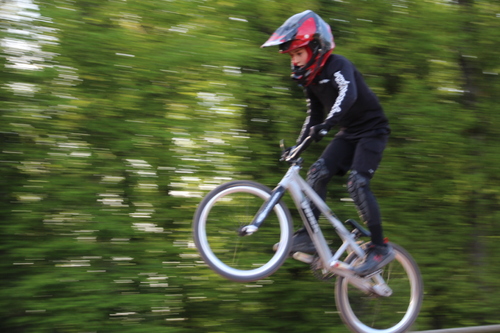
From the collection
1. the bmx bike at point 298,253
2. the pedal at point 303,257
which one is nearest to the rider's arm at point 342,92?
the bmx bike at point 298,253

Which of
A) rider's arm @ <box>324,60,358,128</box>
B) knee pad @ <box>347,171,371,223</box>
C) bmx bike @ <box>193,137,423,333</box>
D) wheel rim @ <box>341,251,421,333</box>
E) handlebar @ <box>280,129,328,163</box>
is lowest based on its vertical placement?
wheel rim @ <box>341,251,421,333</box>

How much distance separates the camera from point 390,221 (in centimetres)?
538

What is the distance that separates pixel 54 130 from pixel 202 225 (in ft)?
5.53

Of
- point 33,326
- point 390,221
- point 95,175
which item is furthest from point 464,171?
point 33,326

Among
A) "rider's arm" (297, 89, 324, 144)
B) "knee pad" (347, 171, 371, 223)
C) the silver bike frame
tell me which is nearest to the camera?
the silver bike frame

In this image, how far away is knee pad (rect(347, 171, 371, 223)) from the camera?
4.12 metres

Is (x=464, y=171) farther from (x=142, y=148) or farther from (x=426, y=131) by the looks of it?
(x=142, y=148)

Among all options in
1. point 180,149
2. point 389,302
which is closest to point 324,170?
point 180,149

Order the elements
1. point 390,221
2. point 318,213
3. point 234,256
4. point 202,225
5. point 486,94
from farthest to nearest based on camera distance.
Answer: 1. point 486,94
2. point 390,221
3. point 234,256
4. point 318,213
5. point 202,225

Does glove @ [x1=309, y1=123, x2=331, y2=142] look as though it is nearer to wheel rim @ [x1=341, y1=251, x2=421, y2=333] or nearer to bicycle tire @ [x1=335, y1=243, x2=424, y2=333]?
bicycle tire @ [x1=335, y1=243, x2=424, y2=333]

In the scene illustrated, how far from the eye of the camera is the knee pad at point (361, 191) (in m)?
4.12

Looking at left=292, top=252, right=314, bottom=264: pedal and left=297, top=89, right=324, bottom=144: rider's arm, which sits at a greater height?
left=297, top=89, right=324, bottom=144: rider's arm

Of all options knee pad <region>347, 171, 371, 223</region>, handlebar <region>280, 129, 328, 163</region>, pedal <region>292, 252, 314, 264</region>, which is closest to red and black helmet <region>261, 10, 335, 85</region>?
handlebar <region>280, 129, 328, 163</region>

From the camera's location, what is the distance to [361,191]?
412 cm
